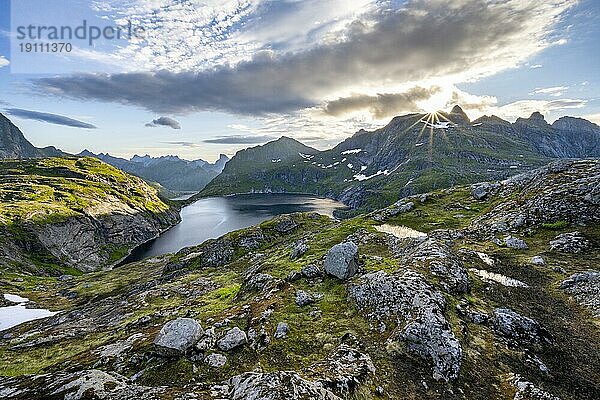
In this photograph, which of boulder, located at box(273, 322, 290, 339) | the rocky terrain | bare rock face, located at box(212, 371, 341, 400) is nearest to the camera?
bare rock face, located at box(212, 371, 341, 400)

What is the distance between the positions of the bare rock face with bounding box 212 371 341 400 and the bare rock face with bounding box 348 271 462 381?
26.8ft

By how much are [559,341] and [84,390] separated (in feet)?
86.9

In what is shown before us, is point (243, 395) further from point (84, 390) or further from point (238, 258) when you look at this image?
point (238, 258)

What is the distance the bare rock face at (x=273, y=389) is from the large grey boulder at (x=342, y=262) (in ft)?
58.1

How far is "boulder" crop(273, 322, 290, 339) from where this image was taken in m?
21.4

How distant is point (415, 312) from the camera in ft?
68.7

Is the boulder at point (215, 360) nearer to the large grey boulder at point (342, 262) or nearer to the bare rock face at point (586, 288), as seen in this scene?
the large grey boulder at point (342, 262)

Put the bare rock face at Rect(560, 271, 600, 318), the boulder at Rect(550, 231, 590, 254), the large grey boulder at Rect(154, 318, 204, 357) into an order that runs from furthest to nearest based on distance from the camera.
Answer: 1. the boulder at Rect(550, 231, 590, 254)
2. the bare rock face at Rect(560, 271, 600, 318)
3. the large grey boulder at Rect(154, 318, 204, 357)

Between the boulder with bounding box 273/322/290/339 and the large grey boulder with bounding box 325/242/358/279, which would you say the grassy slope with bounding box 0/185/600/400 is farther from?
the large grey boulder with bounding box 325/242/358/279

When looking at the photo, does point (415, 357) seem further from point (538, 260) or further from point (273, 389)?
point (538, 260)

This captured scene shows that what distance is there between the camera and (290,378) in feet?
40.6

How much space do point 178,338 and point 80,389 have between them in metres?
7.70

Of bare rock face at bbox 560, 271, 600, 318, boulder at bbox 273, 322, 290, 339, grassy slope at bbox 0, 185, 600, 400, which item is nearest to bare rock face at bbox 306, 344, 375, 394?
grassy slope at bbox 0, 185, 600, 400

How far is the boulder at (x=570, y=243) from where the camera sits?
1277 inches
